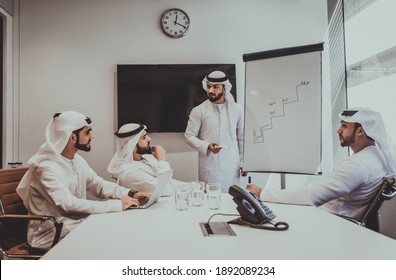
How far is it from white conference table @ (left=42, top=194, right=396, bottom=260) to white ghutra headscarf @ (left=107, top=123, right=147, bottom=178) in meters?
0.99

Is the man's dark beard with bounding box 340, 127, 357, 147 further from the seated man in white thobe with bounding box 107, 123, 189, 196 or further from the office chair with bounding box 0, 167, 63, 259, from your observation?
the office chair with bounding box 0, 167, 63, 259

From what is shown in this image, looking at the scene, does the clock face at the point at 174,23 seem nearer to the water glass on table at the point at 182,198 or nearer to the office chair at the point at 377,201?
the water glass on table at the point at 182,198

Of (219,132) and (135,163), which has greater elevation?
(219,132)

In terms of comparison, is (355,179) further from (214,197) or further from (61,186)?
(61,186)

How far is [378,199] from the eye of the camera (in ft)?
5.91

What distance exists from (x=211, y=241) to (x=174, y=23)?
323 centimetres

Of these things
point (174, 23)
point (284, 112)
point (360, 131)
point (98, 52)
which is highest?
point (174, 23)

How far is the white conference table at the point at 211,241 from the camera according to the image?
38.7 inches

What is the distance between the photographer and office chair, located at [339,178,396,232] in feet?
5.80

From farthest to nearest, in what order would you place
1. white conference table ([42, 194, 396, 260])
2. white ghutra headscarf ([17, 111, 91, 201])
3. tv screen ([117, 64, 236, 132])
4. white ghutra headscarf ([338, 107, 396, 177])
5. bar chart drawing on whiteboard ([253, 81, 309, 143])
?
1. tv screen ([117, 64, 236, 132])
2. bar chart drawing on whiteboard ([253, 81, 309, 143])
3. white ghutra headscarf ([338, 107, 396, 177])
4. white ghutra headscarf ([17, 111, 91, 201])
5. white conference table ([42, 194, 396, 260])

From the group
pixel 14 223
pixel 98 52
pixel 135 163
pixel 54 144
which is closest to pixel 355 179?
pixel 135 163

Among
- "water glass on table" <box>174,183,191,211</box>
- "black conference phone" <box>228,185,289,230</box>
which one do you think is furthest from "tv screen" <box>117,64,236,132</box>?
"black conference phone" <box>228,185,289,230</box>

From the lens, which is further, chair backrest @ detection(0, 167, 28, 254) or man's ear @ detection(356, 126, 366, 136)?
man's ear @ detection(356, 126, 366, 136)
